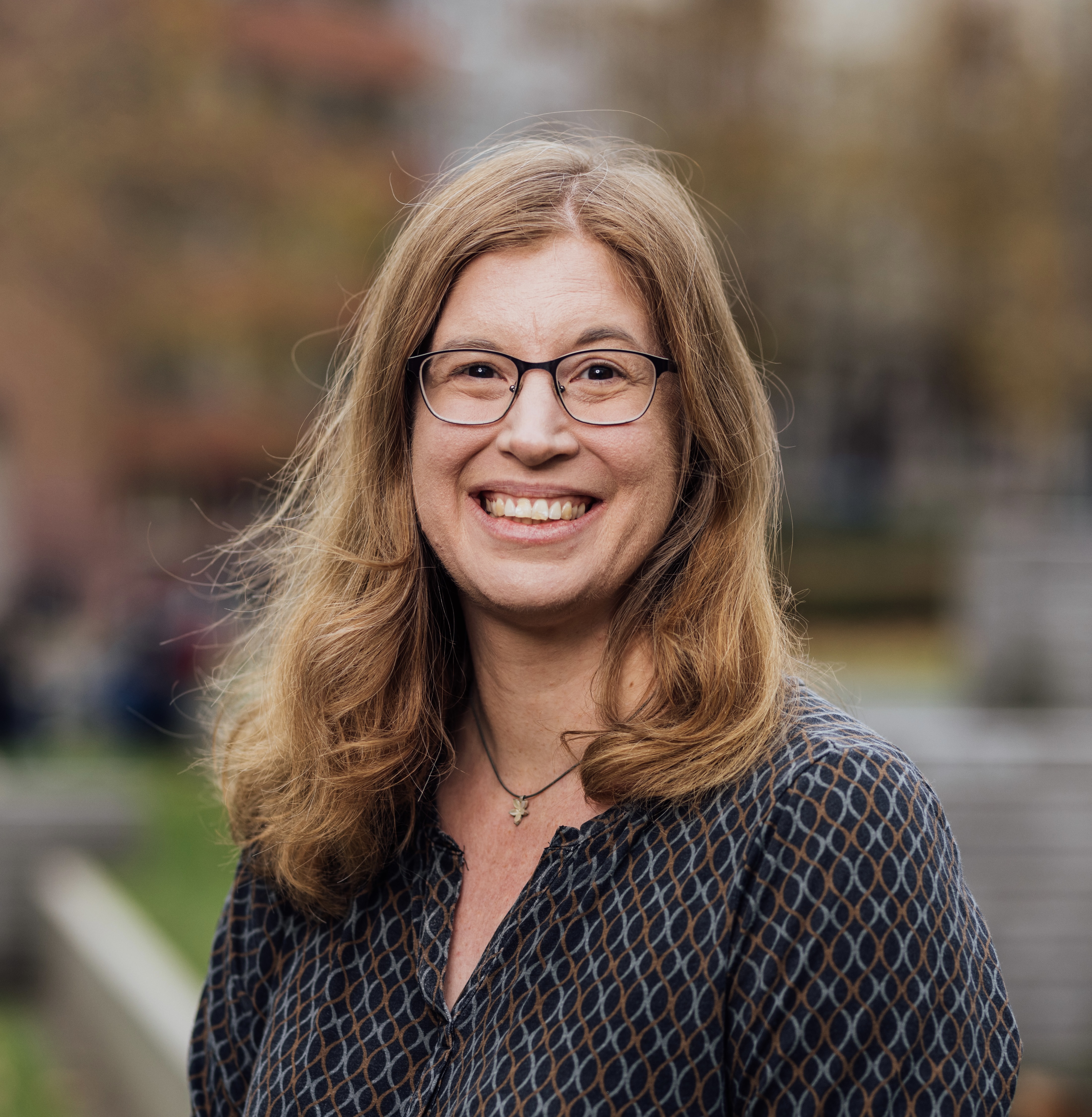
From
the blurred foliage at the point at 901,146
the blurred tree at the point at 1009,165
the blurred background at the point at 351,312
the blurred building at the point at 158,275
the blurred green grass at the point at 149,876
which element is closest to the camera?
the blurred green grass at the point at 149,876

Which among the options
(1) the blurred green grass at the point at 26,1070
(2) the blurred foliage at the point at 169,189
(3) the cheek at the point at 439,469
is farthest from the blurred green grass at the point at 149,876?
(2) the blurred foliage at the point at 169,189

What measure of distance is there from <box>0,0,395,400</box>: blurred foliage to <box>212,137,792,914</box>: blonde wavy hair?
12.8 metres

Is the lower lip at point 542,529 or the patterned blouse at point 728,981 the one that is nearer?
the patterned blouse at point 728,981

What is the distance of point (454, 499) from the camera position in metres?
1.90

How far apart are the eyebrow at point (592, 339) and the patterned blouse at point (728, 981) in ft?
1.73

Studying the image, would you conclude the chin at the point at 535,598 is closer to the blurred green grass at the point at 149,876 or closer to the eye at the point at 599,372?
the eye at the point at 599,372

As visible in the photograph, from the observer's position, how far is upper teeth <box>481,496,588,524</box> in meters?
1.82

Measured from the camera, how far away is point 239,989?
6.88 feet

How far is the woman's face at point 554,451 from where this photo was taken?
1800 mm

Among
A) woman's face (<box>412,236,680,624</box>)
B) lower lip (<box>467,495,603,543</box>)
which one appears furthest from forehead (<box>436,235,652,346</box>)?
lower lip (<box>467,495,603,543</box>)

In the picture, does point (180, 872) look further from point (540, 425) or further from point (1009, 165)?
point (1009, 165)

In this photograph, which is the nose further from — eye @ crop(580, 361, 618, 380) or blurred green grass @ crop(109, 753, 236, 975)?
blurred green grass @ crop(109, 753, 236, 975)

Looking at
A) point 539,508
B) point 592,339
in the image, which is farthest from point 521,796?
point 592,339

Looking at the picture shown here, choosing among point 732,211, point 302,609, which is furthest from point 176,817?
point 732,211
